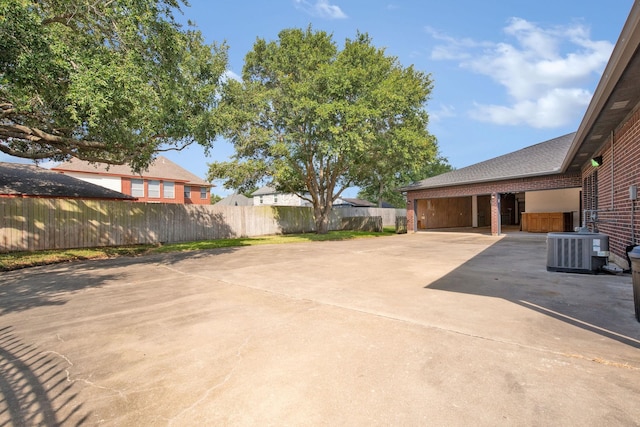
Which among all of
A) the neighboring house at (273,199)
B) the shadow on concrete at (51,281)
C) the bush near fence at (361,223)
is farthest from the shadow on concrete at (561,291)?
the neighboring house at (273,199)

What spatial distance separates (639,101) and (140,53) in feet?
35.9

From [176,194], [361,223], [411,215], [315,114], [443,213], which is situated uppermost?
[315,114]

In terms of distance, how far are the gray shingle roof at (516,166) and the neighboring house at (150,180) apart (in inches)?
776

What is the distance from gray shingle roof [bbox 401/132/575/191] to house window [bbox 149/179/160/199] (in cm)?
2056

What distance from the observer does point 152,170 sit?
90.3 feet

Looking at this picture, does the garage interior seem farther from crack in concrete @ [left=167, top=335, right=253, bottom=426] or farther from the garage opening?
crack in concrete @ [left=167, top=335, right=253, bottom=426]

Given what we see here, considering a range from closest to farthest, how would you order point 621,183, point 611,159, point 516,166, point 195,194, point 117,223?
point 621,183, point 611,159, point 117,223, point 516,166, point 195,194

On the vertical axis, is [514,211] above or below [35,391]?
above

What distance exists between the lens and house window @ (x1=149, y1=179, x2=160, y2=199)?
27.3 meters

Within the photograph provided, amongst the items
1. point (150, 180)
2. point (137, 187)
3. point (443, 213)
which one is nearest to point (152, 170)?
point (150, 180)

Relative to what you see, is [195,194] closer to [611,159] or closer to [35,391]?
[611,159]

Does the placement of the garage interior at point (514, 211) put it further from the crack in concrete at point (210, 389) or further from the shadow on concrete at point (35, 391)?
the shadow on concrete at point (35, 391)

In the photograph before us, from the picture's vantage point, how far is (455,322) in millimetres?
3963

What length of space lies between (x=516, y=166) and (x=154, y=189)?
2707 centimetres
